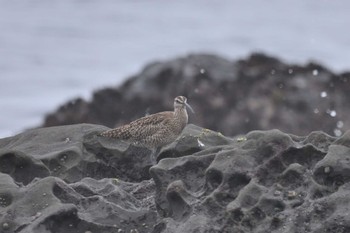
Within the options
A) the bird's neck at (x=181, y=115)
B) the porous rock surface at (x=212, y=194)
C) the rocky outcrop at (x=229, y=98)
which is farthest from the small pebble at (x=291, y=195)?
the rocky outcrop at (x=229, y=98)

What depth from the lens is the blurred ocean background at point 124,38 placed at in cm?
2731

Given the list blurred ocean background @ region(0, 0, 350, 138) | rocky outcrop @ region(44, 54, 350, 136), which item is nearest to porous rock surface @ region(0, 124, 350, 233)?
rocky outcrop @ region(44, 54, 350, 136)

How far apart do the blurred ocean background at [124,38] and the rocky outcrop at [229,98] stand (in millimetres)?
3683

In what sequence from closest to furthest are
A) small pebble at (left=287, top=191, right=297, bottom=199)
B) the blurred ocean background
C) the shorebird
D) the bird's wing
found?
small pebble at (left=287, top=191, right=297, bottom=199), the bird's wing, the shorebird, the blurred ocean background

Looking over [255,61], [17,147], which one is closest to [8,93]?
[255,61]

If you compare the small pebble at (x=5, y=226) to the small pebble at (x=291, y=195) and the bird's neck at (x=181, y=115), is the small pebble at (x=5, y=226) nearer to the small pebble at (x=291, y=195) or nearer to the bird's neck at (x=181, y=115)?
the small pebble at (x=291, y=195)

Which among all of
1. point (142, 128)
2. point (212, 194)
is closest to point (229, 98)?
point (142, 128)

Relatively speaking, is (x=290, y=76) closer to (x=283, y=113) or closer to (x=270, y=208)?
(x=283, y=113)

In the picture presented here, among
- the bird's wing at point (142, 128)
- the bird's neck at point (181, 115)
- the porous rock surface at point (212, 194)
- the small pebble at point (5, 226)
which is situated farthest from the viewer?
the bird's neck at point (181, 115)

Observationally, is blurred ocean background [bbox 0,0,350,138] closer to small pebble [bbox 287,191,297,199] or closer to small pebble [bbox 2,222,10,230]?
small pebble [bbox 2,222,10,230]

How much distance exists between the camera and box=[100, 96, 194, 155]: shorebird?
432 inches

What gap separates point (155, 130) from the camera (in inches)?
459

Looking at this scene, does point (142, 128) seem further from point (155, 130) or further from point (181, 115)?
point (181, 115)

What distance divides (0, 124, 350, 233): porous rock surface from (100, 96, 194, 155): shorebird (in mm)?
2046
